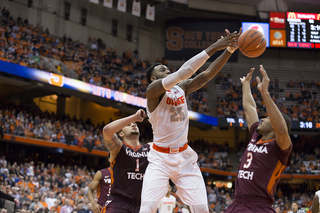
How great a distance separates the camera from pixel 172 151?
4.89 m

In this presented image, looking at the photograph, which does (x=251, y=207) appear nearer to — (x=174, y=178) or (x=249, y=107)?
(x=174, y=178)

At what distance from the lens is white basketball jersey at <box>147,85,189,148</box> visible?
4949 millimetres

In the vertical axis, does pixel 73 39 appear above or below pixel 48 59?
above

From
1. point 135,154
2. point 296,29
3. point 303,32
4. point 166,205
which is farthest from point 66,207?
point 303,32

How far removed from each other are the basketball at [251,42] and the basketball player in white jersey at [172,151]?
4.2 inches

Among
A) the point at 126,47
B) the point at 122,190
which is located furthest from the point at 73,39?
the point at 122,190

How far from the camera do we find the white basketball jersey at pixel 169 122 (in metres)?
4.95

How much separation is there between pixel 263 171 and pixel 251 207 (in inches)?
17.3

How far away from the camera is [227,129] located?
34.8 meters

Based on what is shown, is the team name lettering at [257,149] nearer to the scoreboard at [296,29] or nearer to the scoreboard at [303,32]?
the scoreboard at [296,29]

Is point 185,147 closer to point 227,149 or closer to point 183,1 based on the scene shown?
point 227,149

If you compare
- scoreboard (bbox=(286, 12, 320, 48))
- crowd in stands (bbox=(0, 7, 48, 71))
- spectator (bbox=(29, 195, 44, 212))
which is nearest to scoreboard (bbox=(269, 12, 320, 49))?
scoreboard (bbox=(286, 12, 320, 48))

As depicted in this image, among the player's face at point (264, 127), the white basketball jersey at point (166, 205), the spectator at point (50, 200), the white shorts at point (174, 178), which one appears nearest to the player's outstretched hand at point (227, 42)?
the player's face at point (264, 127)

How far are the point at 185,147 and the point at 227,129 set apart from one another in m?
30.5
